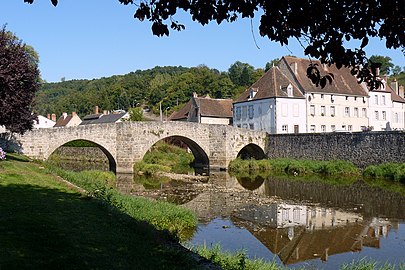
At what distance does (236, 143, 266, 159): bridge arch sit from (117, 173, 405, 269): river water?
348 inches

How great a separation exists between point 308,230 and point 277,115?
1980 centimetres

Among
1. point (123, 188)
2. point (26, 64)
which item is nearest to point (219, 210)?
point (123, 188)

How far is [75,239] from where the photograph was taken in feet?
17.7

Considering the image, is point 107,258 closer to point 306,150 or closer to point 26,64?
point 26,64

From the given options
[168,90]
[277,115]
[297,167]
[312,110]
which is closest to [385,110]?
[312,110]

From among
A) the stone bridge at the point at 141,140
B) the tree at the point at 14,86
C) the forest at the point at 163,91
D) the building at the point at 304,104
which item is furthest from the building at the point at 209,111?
the forest at the point at 163,91

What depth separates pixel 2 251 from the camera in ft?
14.8

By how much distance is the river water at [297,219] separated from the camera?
339 inches

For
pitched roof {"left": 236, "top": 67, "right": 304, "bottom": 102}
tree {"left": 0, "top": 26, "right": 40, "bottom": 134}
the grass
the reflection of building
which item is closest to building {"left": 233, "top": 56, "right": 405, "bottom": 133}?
pitched roof {"left": 236, "top": 67, "right": 304, "bottom": 102}

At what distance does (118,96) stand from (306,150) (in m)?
56.1

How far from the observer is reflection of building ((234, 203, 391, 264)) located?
883cm

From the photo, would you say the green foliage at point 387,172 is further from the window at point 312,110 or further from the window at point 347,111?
the window at point 347,111

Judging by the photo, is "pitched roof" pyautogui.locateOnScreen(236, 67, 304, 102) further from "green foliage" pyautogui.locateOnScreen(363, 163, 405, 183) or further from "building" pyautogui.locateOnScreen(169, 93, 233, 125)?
"green foliage" pyautogui.locateOnScreen(363, 163, 405, 183)

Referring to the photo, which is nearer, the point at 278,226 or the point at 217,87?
the point at 278,226
